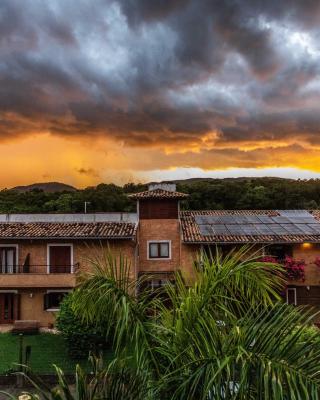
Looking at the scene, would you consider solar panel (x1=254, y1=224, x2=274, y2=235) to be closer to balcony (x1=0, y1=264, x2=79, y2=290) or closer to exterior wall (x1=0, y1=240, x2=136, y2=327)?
exterior wall (x1=0, y1=240, x2=136, y2=327)

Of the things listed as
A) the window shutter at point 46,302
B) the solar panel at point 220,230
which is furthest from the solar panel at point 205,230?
the window shutter at point 46,302

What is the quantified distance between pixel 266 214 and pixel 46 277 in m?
16.0

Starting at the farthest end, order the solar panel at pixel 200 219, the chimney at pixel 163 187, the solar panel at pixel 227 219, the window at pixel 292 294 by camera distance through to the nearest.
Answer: the chimney at pixel 163 187 < the solar panel at pixel 227 219 < the solar panel at pixel 200 219 < the window at pixel 292 294

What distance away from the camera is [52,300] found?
22.6 metres

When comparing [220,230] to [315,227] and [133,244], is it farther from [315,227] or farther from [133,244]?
[315,227]

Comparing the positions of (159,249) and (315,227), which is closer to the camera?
(159,249)

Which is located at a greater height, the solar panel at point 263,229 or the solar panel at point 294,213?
the solar panel at point 294,213

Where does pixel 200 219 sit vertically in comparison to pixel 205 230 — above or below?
above

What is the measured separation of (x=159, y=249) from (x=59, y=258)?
6.09m

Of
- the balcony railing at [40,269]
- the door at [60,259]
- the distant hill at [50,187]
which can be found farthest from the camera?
the distant hill at [50,187]

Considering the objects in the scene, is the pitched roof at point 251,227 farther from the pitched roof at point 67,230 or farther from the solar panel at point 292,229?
the pitched roof at point 67,230

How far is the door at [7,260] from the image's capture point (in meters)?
23.0

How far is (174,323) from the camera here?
6.00m

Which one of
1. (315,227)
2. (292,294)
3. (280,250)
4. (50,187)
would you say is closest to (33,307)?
(280,250)
